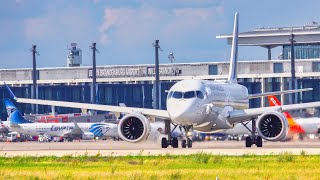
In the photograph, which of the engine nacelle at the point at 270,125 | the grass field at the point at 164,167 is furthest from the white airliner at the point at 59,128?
the grass field at the point at 164,167

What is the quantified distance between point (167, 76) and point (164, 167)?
124043 millimetres

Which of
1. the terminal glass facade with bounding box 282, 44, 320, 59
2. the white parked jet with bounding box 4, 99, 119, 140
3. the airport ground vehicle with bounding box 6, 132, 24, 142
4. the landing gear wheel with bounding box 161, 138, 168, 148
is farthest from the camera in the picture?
the terminal glass facade with bounding box 282, 44, 320, 59

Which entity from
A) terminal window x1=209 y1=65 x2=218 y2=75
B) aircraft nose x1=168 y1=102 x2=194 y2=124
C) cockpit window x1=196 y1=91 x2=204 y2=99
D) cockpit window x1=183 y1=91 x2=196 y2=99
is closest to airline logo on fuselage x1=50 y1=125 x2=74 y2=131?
terminal window x1=209 y1=65 x2=218 y2=75

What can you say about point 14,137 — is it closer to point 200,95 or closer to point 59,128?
point 59,128

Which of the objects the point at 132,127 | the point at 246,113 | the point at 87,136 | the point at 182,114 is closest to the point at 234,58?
the point at 246,113

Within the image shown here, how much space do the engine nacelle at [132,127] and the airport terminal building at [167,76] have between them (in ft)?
273

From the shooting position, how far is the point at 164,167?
5934 centimetres

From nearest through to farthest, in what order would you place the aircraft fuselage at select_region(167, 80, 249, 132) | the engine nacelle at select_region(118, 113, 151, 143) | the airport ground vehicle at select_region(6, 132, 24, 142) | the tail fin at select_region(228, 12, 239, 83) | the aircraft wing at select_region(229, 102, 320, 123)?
the aircraft fuselage at select_region(167, 80, 249, 132)
the engine nacelle at select_region(118, 113, 151, 143)
the aircraft wing at select_region(229, 102, 320, 123)
the tail fin at select_region(228, 12, 239, 83)
the airport ground vehicle at select_region(6, 132, 24, 142)

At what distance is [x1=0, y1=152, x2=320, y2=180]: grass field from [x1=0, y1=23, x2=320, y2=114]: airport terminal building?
3935 inches

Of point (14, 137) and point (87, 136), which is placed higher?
point (87, 136)

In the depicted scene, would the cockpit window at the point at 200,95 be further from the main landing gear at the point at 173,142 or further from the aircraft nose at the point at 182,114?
the main landing gear at the point at 173,142

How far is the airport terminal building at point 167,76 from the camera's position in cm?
17062

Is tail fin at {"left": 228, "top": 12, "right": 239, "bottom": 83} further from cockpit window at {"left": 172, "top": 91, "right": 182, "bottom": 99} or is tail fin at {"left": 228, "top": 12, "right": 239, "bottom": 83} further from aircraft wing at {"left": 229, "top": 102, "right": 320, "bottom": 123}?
cockpit window at {"left": 172, "top": 91, "right": 182, "bottom": 99}

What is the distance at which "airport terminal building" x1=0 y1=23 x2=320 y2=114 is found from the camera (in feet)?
560
